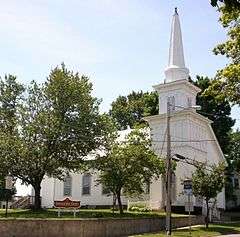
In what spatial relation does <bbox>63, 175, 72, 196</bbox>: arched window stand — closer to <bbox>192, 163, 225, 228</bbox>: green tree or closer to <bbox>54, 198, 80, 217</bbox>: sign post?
<bbox>192, 163, 225, 228</bbox>: green tree

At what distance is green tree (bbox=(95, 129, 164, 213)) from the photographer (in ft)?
122

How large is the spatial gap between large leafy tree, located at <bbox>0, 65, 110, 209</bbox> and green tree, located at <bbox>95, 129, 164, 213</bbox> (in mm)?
2356

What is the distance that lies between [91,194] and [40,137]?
1901 centimetres

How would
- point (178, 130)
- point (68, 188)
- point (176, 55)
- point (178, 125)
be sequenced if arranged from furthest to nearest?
point (68, 188), point (176, 55), point (178, 125), point (178, 130)

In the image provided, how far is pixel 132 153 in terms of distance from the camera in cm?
3800

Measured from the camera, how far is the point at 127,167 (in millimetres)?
37625

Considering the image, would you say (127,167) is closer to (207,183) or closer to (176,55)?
(207,183)

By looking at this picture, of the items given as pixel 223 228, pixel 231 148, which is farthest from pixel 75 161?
pixel 231 148

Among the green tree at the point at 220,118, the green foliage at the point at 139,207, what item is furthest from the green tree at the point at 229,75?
the green tree at the point at 220,118

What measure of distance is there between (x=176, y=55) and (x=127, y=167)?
695 inches

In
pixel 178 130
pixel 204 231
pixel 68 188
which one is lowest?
pixel 204 231

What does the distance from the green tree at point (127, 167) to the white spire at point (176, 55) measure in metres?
13.8

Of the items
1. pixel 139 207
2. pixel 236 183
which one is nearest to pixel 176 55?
pixel 139 207

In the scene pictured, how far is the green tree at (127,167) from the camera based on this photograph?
1465 inches
